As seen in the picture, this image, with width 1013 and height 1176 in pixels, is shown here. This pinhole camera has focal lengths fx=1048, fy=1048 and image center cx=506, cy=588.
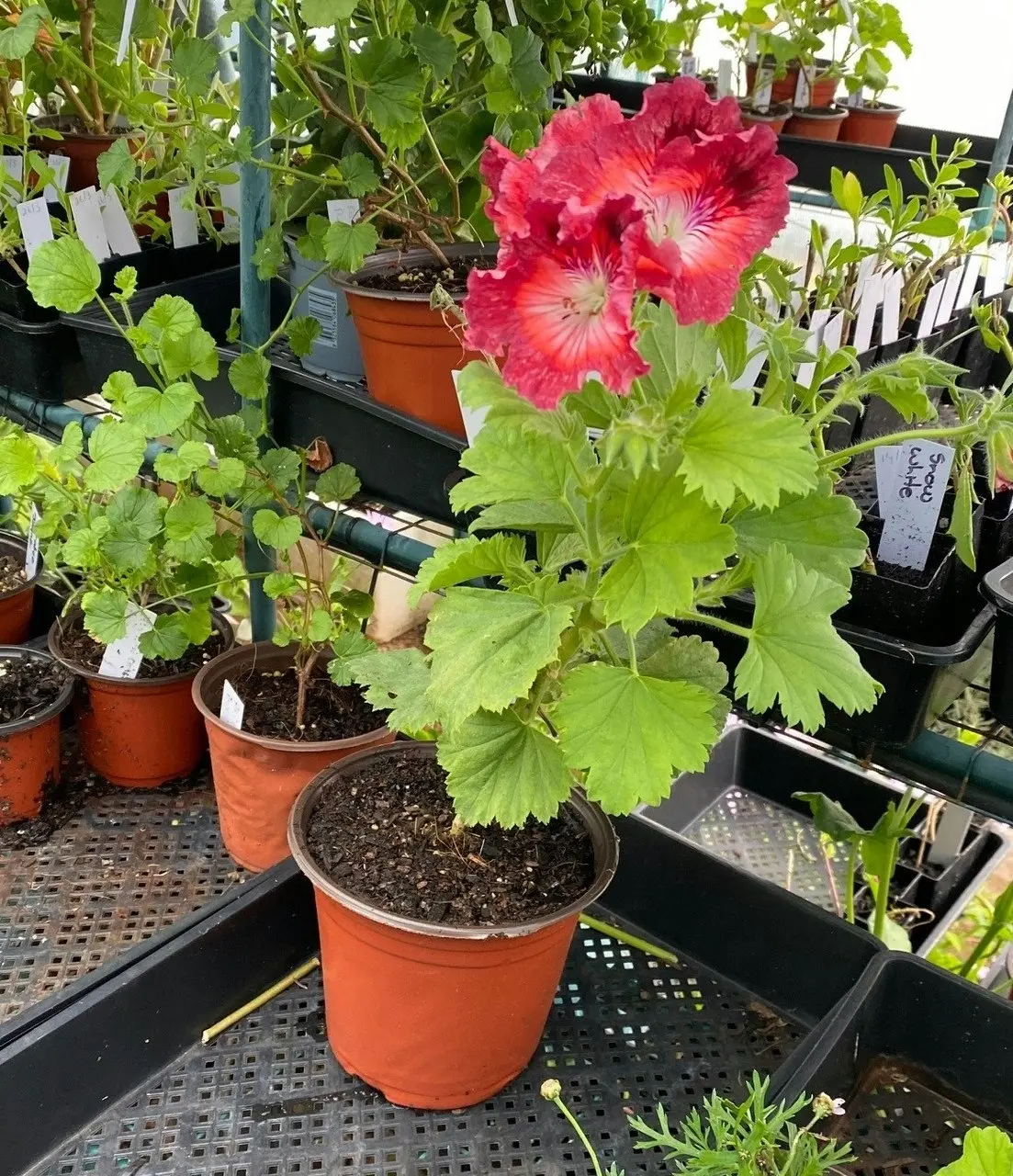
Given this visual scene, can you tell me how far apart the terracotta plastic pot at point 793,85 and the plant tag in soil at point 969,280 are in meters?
0.94

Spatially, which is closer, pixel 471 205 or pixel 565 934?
pixel 565 934

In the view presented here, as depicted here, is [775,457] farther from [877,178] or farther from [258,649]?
[877,178]

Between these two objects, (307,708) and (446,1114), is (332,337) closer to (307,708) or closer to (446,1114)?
(307,708)

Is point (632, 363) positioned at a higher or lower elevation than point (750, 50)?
lower

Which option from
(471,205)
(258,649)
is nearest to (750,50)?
(471,205)

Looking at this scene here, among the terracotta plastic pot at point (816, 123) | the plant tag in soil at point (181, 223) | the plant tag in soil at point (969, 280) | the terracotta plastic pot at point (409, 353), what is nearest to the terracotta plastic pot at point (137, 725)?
the terracotta plastic pot at point (409, 353)

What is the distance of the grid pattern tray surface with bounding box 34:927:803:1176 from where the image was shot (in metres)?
0.87

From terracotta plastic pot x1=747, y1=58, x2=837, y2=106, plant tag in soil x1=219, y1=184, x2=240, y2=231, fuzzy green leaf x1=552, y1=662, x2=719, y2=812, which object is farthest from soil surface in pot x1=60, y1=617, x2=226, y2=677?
terracotta plastic pot x1=747, y1=58, x2=837, y2=106

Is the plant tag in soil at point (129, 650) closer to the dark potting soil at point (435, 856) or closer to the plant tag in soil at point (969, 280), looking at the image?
the dark potting soil at point (435, 856)

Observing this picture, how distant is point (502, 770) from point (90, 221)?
39.1 inches

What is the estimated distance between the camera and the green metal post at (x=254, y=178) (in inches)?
39.0

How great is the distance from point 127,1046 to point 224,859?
0.33m

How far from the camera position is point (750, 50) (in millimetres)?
2160

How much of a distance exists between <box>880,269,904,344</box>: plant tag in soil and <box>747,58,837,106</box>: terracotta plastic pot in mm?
1196
